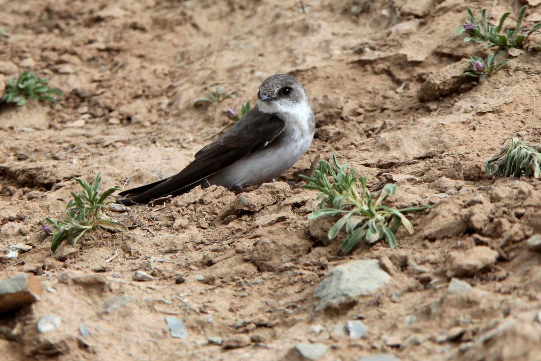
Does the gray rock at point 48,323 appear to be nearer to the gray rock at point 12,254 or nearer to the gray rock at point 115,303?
the gray rock at point 115,303

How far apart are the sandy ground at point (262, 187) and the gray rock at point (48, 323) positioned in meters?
0.05

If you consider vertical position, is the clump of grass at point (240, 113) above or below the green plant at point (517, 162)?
below

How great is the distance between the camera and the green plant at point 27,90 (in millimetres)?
8188

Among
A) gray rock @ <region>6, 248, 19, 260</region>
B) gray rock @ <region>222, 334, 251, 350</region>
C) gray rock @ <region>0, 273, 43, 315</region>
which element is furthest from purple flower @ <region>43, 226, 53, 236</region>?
gray rock @ <region>222, 334, 251, 350</region>

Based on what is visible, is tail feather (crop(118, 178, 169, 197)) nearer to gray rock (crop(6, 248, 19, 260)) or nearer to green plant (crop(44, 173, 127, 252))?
green plant (crop(44, 173, 127, 252))

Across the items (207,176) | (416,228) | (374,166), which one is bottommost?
(207,176)

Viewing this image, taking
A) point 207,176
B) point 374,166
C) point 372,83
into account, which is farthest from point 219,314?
point 372,83

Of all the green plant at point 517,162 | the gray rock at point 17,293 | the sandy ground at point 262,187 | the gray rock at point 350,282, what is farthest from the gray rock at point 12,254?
the green plant at point 517,162

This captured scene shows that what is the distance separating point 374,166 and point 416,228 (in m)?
1.70

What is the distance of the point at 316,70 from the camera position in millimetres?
7582

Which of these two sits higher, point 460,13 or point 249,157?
point 460,13

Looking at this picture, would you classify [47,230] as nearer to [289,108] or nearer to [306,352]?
[289,108]

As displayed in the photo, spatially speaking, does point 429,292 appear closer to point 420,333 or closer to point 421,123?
point 420,333

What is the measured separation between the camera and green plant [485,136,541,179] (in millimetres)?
4480
